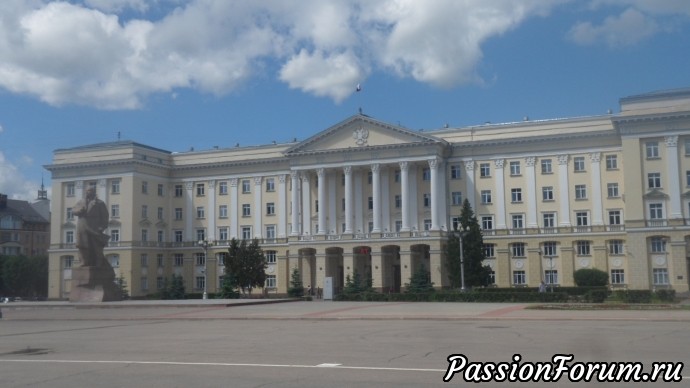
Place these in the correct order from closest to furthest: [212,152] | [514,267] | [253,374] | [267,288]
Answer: [253,374], [514,267], [267,288], [212,152]

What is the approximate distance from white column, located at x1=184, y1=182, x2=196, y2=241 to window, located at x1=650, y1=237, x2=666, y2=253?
172 feet

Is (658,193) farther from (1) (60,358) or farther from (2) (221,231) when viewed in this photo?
(1) (60,358)

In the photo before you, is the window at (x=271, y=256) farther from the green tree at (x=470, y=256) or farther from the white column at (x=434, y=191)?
the green tree at (x=470, y=256)

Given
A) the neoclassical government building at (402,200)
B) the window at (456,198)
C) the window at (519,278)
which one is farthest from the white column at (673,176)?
the window at (456,198)

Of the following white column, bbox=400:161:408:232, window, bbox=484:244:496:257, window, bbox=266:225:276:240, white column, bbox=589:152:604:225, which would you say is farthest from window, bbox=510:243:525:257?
window, bbox=266:225:276:240

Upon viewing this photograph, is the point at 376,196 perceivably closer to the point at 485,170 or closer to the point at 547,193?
the point at 485,170

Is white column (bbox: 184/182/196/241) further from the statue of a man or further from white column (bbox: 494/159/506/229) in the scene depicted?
white column (bbox: 494/159/506/229)

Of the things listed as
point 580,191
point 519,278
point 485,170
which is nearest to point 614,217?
point 580,191

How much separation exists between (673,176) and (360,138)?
31.4 m

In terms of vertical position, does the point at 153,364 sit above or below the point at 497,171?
below

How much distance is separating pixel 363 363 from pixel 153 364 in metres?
4.94

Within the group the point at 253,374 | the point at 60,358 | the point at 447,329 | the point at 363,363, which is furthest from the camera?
the point at 447,329

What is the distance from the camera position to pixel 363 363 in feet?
54.1

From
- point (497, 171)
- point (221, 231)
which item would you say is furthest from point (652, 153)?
point (221, 231)
